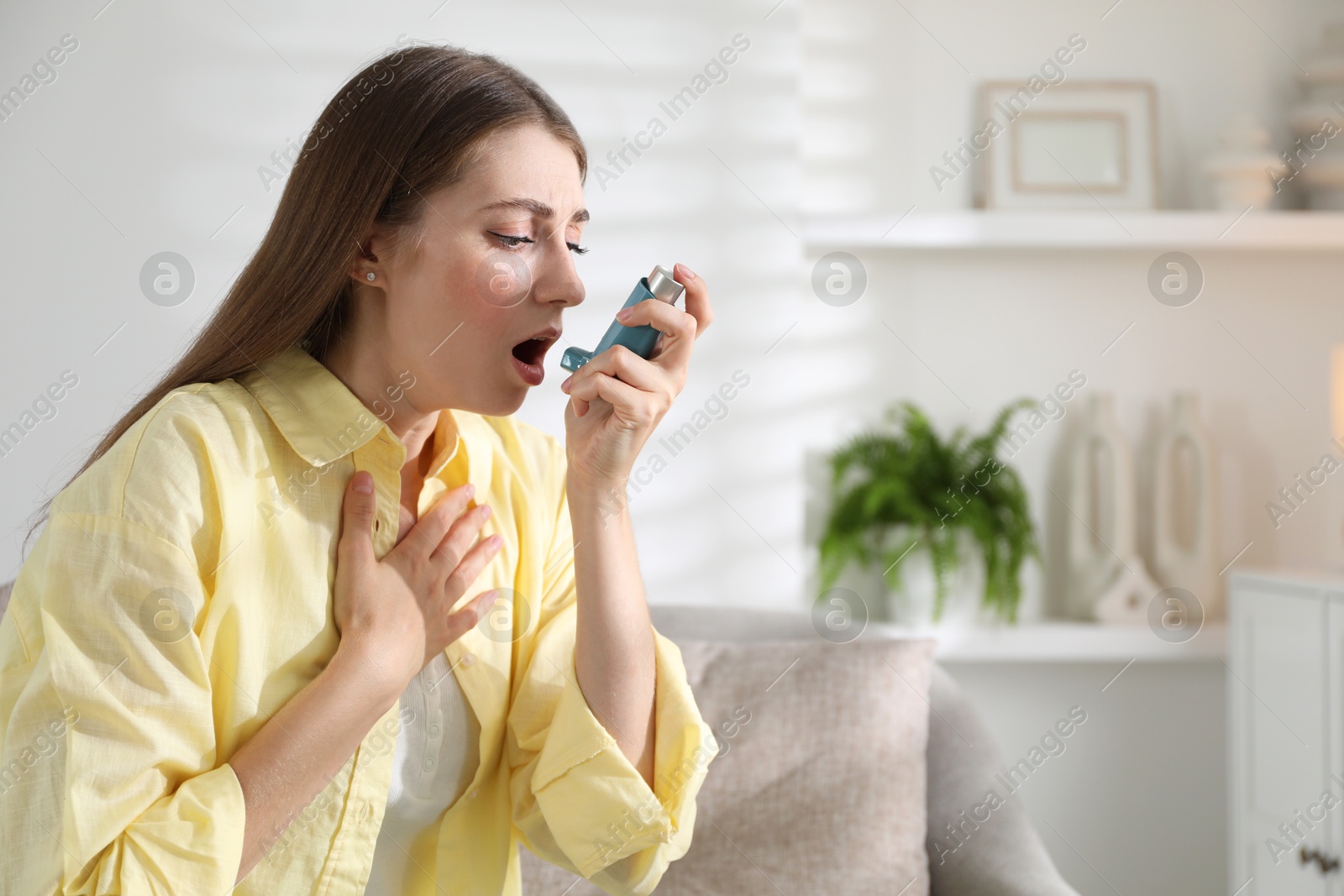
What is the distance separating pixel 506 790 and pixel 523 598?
0.22 m

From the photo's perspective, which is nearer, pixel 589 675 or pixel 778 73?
pixel 589 675

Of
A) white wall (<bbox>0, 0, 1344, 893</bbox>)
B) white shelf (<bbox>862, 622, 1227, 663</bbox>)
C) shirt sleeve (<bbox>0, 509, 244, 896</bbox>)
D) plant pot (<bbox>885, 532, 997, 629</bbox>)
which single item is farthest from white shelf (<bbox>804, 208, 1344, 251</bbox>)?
shirt sleeve (<bbox>0, 509, 244, 896</bbox>)

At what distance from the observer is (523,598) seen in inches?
46.3

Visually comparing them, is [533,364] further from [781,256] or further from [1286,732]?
[1286,732]

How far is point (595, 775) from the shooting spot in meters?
1.04

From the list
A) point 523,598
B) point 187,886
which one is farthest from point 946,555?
point 187,886

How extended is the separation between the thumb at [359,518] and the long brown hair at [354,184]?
0.16 meters

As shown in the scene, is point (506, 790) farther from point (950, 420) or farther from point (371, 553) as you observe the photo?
point (950, 420)

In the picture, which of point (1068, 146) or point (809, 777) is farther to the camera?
point (1068, 146)

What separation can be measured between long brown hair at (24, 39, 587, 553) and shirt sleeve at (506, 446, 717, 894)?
17.7 inches

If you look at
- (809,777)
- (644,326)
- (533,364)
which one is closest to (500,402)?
(533,364)

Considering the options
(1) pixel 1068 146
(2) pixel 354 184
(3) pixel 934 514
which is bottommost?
(2) pixel 354 184

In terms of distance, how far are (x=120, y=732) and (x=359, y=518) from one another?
0.92 feet

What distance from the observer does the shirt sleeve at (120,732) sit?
80 centimetres
